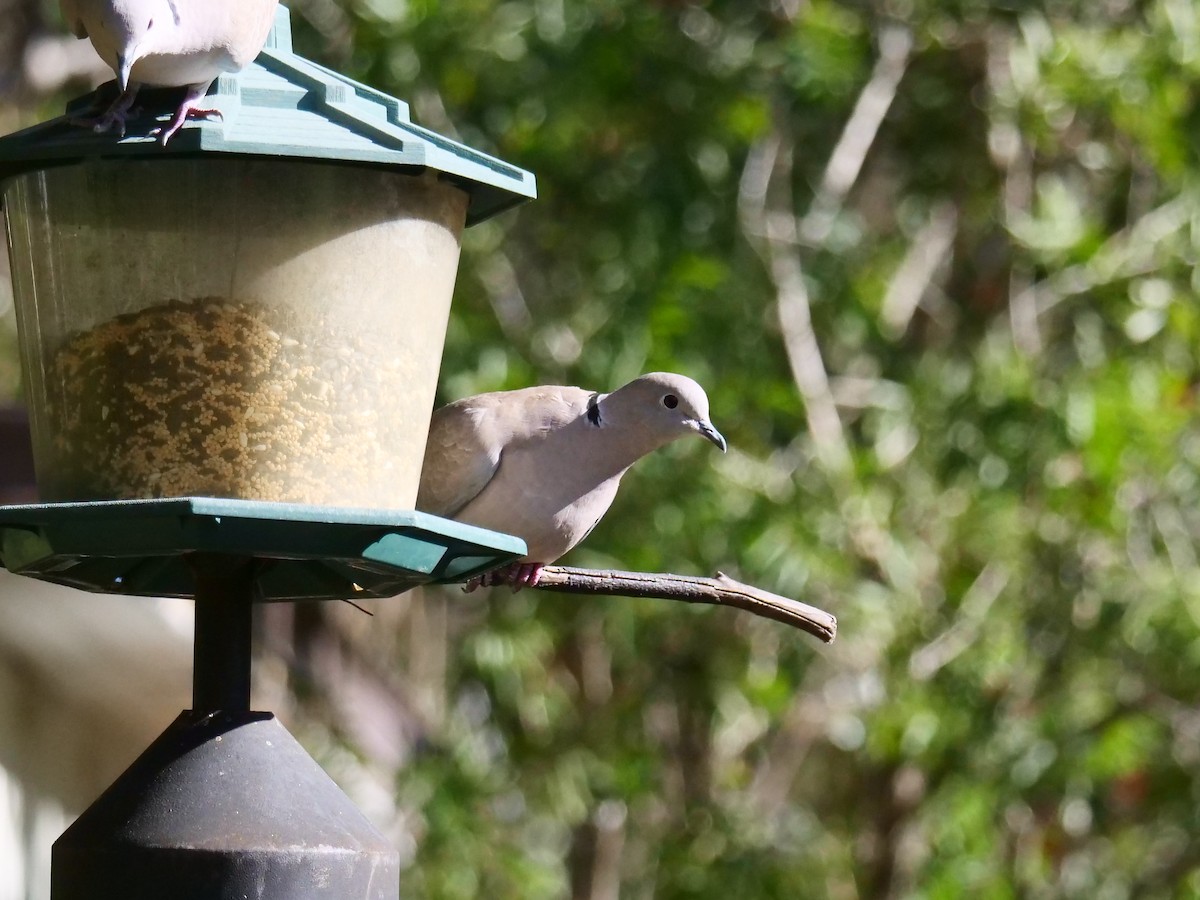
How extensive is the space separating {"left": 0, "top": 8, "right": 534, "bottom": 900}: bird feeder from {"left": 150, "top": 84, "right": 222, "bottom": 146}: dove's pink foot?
0.05ft

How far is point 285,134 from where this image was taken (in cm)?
211

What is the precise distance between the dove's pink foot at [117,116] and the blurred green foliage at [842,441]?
307 centimetres

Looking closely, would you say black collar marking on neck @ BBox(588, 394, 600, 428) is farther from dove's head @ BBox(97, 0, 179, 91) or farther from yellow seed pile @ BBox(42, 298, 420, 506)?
dove's head @ BBox(97, 0, 179, 91)

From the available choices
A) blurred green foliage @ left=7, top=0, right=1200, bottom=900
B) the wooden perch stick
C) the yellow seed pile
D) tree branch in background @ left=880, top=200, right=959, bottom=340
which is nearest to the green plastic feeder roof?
the yellow seed pile

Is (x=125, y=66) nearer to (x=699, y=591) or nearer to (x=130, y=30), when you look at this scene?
(x=130, y=30)

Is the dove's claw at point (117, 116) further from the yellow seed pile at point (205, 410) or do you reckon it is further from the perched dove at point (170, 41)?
the yellow seed pile at point (205, 410)

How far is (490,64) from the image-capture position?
5.59 meters

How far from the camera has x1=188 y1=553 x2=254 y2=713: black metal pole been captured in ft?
7.20

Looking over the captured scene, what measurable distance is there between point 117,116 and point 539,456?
3.90 feet

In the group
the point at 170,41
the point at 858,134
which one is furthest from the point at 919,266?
the point at 170,41

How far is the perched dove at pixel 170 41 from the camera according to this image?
1969mm

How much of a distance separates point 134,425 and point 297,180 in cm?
37

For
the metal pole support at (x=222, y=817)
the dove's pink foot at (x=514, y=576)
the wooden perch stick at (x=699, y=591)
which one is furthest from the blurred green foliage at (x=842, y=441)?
the metal pole support at (x=222, y=817)

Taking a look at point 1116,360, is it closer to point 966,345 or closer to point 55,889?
point 966,345
